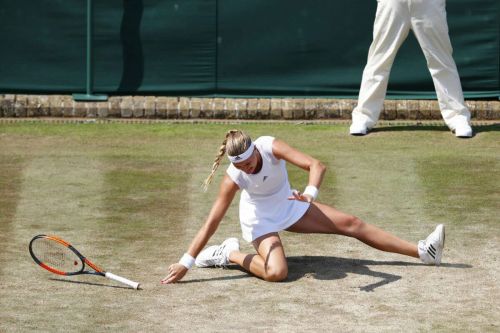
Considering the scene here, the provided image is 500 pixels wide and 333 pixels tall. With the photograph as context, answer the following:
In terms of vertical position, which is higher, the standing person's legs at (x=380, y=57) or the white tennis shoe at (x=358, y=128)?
the standing person's legs at (x=380, y=57)

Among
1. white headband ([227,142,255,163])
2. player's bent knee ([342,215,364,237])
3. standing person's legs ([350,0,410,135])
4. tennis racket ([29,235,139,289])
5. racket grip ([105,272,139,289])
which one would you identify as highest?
standing person's legs ([350,0,410,135])

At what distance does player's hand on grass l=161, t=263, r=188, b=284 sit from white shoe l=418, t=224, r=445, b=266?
177 cm

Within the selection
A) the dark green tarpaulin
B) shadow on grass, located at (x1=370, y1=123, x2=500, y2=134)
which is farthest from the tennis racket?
the dark green tarpaulin

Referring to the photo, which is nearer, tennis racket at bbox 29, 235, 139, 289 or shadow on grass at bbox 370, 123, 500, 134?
tennis racket at bbox 29, 235, 139, 289

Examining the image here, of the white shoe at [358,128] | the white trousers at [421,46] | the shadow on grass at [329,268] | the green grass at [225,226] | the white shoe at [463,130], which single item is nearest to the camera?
the green grass at [225,226]

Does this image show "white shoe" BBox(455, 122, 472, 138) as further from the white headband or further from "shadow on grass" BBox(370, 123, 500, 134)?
the white headband

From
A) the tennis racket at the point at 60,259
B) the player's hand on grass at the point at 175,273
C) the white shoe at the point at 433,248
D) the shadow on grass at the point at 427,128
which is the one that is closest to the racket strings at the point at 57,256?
the tennis racket at the point at 60,259

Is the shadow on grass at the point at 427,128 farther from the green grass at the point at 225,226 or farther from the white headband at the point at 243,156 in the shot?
the white headband at the point at 243,156

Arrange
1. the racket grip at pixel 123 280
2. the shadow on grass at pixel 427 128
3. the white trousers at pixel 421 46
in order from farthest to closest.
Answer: the shadow on grass at pixel 427 128 → the white trousers at pixel 421 46 → the racket grip at pixel 123 280

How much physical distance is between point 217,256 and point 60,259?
116cm

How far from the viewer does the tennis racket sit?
8.75 meters

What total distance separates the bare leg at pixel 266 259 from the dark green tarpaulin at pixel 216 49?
21.6 feet

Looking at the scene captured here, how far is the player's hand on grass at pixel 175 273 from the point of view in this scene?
28.8 feet

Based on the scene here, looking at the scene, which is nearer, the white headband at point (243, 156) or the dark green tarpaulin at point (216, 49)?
the white headband at point (243, 156)
